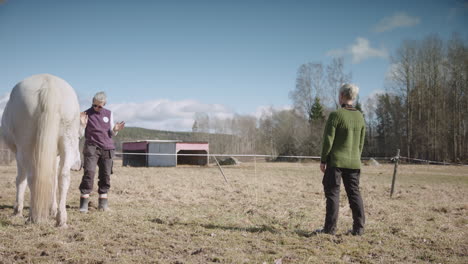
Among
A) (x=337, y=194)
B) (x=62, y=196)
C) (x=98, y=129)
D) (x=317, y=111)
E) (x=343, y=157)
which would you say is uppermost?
(x=317, y=111)

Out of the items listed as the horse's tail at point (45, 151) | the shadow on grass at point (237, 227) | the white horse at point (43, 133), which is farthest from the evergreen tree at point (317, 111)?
the horse's tail at point (45, 151)

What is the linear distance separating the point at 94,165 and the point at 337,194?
3940 mm

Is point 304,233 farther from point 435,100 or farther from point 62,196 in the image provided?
point 435,100

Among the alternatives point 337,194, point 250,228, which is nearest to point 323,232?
point 337,194

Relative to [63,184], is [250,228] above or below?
below

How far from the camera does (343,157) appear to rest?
422 centimetres

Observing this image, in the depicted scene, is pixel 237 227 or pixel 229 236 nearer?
pixel 229 236

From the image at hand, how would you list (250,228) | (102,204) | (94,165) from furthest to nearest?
(102,204)
(94,165)
(250,228)

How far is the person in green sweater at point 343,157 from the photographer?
13.8 feet

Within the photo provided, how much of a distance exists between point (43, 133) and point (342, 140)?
12.8 ft

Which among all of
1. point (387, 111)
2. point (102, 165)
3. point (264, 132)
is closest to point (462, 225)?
point (102, 165)

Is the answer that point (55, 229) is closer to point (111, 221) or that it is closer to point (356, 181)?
point (111, 221)

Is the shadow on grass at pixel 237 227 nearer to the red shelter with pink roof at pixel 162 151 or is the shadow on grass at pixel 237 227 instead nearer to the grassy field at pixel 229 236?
the grassy field at pixel 229 236

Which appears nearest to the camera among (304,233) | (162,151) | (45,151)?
(45,151)
